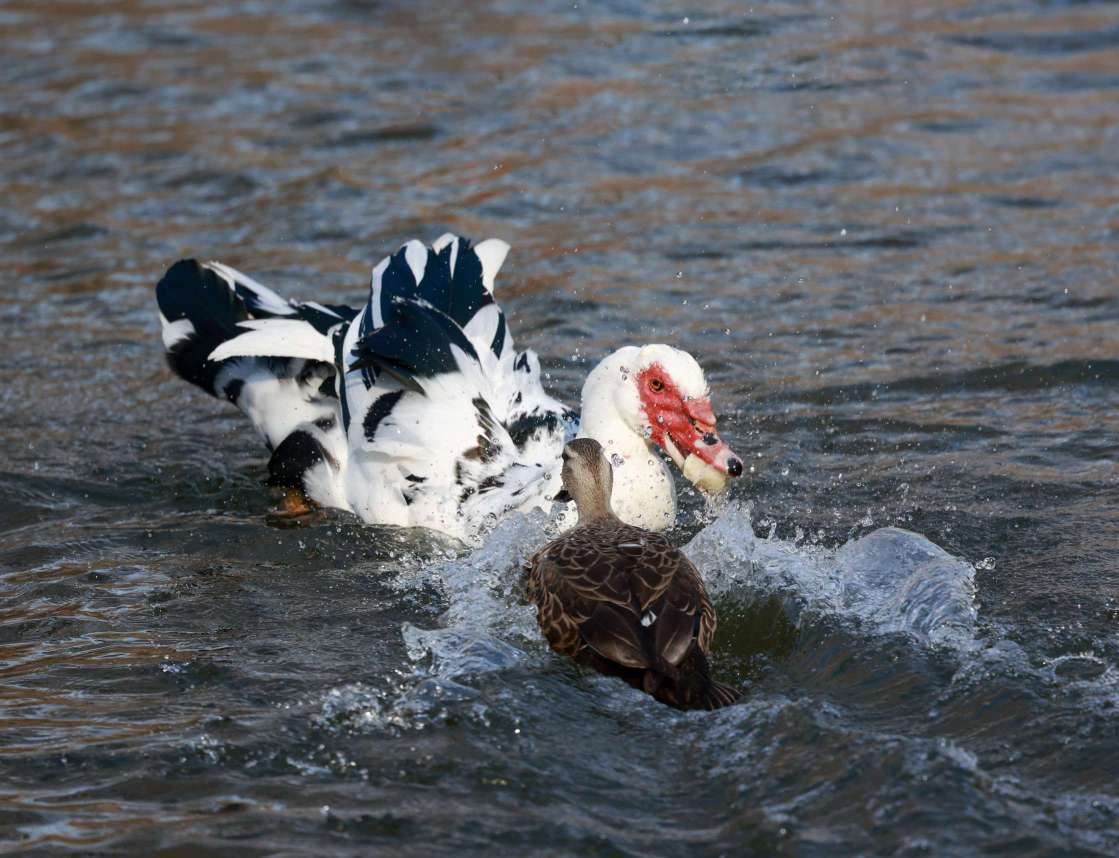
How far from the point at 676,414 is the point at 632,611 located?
1298 millimetres

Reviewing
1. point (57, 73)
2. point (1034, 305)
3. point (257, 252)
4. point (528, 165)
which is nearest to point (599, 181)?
point (528, 165)

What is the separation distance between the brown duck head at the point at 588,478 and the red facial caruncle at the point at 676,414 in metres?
0.38

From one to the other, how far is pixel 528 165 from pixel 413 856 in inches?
310

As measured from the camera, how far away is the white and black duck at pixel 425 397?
19.6 feet

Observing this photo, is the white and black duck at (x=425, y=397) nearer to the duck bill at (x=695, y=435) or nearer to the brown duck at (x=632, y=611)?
the duck bill at (x=695, y=435)

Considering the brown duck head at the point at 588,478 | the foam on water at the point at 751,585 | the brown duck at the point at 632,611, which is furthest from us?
the brown duck head at the point at 588,478

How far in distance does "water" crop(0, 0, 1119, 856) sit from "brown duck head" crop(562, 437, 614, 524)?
1.16 feet

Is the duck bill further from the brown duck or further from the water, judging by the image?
the brown duck

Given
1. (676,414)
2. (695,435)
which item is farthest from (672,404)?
(695,435)

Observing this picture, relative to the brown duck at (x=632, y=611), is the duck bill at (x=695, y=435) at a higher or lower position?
higher

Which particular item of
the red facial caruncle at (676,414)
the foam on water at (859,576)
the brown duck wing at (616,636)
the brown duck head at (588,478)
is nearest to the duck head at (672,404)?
the red facial caruncle at (676,414)

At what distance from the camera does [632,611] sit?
4.78 m

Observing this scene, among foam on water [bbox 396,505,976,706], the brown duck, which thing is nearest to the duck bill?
foam on water [bbox 396,505,976,706]

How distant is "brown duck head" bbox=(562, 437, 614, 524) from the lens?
5.61 metres
